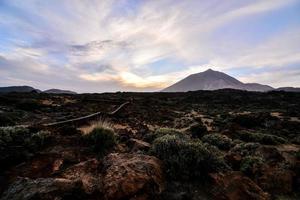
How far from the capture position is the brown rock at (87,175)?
4804 mm

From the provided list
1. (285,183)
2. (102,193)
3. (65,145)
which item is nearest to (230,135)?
(285,183)

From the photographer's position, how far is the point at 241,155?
757 cm

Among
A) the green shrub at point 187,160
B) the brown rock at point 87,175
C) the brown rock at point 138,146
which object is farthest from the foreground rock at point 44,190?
the brown rock at point 138,146

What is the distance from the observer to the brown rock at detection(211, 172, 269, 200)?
16.2 ft

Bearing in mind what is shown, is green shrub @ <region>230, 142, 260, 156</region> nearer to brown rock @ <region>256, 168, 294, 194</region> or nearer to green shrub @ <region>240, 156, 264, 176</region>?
green shrub @ <region>240, 156, 264, 176</region>

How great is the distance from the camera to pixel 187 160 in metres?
5.77

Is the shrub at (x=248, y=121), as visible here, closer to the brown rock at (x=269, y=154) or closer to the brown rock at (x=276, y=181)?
the brown rock at (x=269, y=154)

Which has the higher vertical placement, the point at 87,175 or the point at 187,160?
the point at 187,160

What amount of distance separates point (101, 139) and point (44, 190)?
3391 millimetres

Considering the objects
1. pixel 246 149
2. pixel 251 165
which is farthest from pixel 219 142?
pixel 251 165

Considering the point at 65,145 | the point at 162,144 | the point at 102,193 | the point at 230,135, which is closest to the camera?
the point at 102,193

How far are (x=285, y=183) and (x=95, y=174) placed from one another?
14.4 ft

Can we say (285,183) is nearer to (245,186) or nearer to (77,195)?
→ (245,186)

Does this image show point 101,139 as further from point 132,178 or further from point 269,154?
point 269,154
